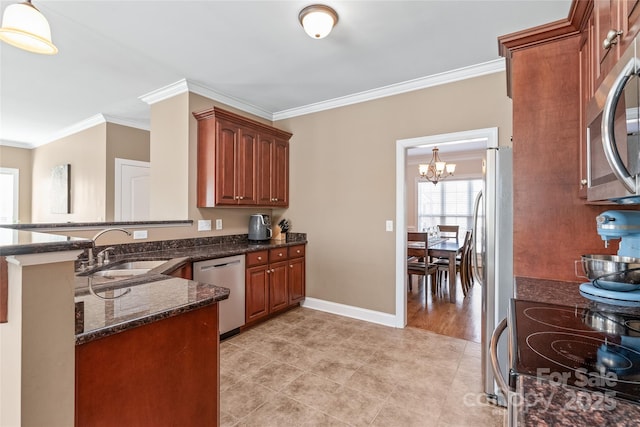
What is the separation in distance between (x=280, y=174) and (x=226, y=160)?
2.89ft

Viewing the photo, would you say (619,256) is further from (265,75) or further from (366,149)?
(265,75)

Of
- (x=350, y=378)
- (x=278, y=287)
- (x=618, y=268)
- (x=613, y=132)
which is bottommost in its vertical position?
(x=350, y=378)

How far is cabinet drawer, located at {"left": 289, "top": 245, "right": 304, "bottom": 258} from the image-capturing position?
3688mm

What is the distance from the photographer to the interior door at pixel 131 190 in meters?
4.34

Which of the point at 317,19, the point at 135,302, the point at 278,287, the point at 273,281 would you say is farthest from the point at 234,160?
the point at 135,302

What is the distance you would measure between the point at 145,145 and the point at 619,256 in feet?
18.1

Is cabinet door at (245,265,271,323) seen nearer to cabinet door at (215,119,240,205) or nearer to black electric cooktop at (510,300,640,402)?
cabinet door at (215,119,240,205)

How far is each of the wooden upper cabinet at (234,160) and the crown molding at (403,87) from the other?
468 mm

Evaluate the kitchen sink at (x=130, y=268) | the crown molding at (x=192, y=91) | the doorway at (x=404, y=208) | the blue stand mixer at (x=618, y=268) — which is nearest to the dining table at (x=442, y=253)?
the doorway at (x=404, y=208)

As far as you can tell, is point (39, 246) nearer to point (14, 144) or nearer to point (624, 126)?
point (624, 126)

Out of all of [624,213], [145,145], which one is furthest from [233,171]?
A: [624,213]

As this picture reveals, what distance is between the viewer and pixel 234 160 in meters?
3.32

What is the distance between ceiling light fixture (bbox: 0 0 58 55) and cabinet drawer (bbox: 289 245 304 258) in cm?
275

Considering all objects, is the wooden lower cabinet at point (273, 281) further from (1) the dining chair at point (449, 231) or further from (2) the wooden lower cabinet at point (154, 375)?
(1) the dining chair at point (449, 231)
